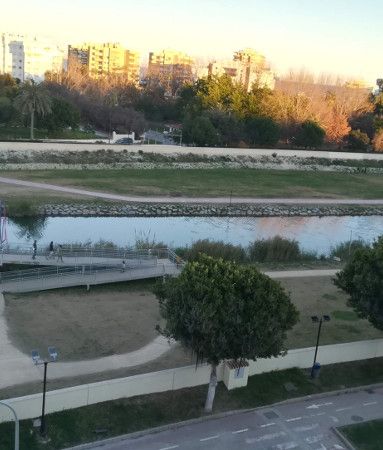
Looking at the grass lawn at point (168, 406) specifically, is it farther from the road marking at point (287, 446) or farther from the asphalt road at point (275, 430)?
the road marking at point (287, 446)

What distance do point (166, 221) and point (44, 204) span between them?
30.1 feet

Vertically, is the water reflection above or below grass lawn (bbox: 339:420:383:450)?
below

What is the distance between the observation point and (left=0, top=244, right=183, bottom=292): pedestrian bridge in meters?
24.0

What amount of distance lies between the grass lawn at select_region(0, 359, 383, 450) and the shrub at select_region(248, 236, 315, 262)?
46.4 ft

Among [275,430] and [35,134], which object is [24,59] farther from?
[275,430]

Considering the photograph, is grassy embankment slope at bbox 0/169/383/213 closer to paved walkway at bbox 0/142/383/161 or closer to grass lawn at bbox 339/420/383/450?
paved walkway at bbox 0/142/383/161

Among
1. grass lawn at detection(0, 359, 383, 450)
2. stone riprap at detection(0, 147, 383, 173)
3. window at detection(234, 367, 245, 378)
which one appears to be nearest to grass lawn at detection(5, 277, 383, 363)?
grass lawn at detection(0, 359, 383, 450)

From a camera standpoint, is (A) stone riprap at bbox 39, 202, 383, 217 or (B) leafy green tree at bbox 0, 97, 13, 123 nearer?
(A) stone riprap at bbox 39, 202, 383, 217

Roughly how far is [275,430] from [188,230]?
25.4 meters

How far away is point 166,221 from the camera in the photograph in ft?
138

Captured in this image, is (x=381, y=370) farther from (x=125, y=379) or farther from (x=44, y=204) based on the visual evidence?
(x=44, y=204)

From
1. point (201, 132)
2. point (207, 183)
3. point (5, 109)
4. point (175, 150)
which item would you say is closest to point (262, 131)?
point (201, 132)

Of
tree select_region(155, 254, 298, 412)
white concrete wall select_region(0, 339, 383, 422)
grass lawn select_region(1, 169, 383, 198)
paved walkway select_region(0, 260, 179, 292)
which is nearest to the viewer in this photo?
white concrete wall select_region(0, 339, 383, 422)

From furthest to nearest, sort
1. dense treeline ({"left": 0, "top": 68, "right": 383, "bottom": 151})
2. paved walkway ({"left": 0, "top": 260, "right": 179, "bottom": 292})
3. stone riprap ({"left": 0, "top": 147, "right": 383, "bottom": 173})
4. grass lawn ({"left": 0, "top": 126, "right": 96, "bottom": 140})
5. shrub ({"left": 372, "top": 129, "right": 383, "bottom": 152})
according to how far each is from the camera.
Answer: shrub ({"left": 372, "top": 129, "right": 383, "bottom": 152}), dense treeline ({"left": 0, "top": 68, "right": 383, "bottom": 151}), grass lawn ({"left": 0, "top": 126, "right": 96, "bottom": 140}), stone riprap ({"left": 0, "top": 147, "right": 383, "bottom": 173}), paved walkway ({"left": 0, "top": 260, "right": 179, "bottom": 292})
